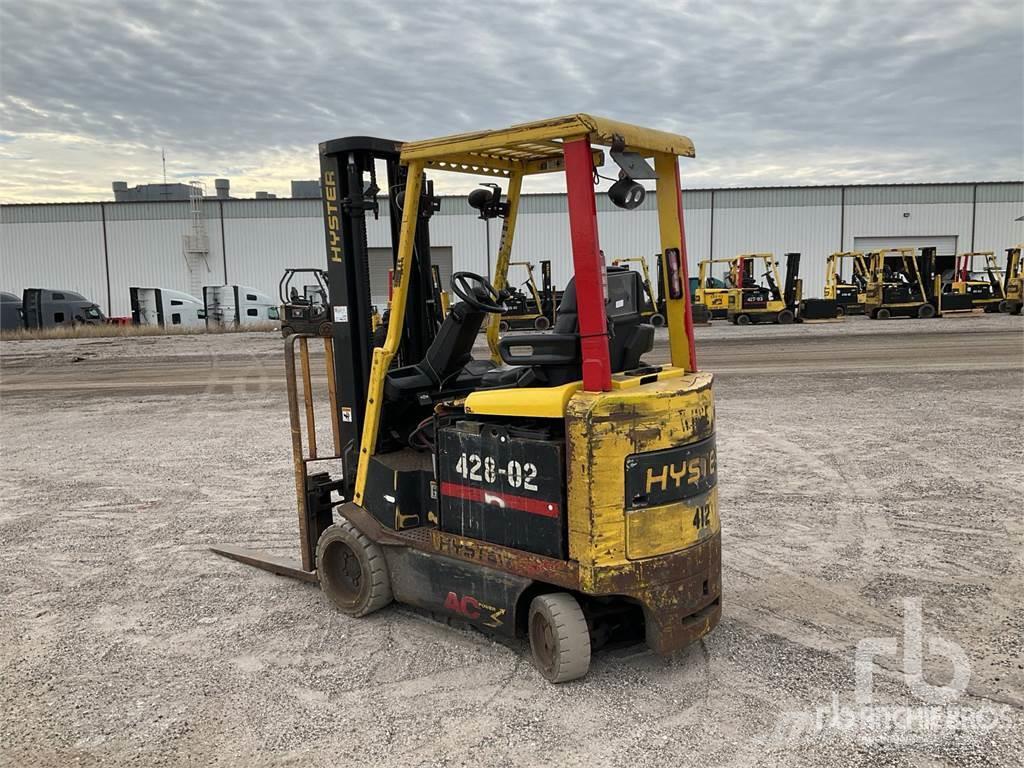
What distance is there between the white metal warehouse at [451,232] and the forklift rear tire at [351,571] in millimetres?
40573

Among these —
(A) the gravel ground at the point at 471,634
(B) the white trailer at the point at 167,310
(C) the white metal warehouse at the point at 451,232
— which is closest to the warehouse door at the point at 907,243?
(C) the white metal warehouse at the point at 451,232

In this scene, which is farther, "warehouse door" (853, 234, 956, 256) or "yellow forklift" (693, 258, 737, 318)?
"warehouse door" (853, 234, 956, 256)

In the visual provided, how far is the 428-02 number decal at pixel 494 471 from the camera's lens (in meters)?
4.15

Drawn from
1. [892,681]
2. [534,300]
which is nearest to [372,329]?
[892,681]

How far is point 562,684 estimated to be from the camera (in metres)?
4.19

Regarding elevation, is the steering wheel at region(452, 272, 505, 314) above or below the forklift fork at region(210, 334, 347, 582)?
above

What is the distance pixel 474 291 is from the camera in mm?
4676

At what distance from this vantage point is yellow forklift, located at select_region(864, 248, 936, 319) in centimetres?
3158

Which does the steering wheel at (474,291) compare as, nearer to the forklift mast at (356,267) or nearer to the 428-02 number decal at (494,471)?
the forklift mast at (356,267)

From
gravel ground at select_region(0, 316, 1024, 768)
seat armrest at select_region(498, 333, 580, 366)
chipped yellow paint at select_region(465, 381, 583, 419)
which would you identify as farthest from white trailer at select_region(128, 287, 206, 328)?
seat armrest at select_region(498, 333, 580, 366)

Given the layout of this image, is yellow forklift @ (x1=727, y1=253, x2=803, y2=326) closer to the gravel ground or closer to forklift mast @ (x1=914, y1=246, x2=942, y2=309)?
forklift mast @ (x1=914, y1=246, x2=942, y2=309)

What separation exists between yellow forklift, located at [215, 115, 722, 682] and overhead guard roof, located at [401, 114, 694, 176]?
0.01 m

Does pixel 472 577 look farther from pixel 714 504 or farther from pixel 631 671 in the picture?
pixel 714 504

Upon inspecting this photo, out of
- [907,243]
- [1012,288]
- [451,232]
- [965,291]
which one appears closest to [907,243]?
[907,243]
